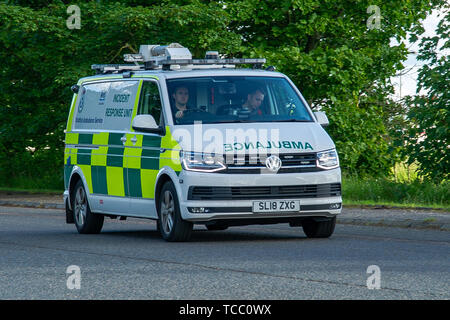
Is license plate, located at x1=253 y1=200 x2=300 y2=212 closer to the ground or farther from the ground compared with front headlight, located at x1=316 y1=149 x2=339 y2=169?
closer to the ground

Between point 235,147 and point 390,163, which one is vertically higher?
point 235,147

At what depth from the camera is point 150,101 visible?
13602 mm

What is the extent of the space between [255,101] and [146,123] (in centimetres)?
145

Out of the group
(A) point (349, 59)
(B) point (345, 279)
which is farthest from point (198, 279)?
(A) point (349, 59)

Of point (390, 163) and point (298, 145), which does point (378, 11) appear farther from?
point (298, 145)

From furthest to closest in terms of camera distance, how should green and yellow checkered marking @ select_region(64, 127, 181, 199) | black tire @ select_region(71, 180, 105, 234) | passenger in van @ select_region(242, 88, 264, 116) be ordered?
black tire @ select_region(71, 180, 105, 234)
passenger in van @ select_region(242, 88, 264, 116)
green and yellow checkered marking @ select_region(64, 127, 181, 199)

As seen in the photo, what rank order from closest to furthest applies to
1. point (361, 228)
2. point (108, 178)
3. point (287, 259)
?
1. point (287, 259)
2. point (108, 178)
3. point (361, 228)

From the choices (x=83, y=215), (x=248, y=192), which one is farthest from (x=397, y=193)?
(x=248, y=192)

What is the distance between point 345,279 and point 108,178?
611 cm

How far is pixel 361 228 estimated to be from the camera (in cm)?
1562

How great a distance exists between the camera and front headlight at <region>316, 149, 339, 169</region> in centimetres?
1255

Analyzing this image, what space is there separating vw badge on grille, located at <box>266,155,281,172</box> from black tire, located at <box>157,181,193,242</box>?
1.18 meters

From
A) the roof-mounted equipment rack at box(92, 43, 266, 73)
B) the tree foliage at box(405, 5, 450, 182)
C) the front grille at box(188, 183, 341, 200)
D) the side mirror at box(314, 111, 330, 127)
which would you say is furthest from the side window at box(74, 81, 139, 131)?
the tree foliage at box(405, 5, 450, 182)

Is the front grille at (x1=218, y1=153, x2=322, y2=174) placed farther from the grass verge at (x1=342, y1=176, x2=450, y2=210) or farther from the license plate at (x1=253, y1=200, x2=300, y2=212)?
the grass verge at (x1=342, y1=176, x2=450, y2=210)
